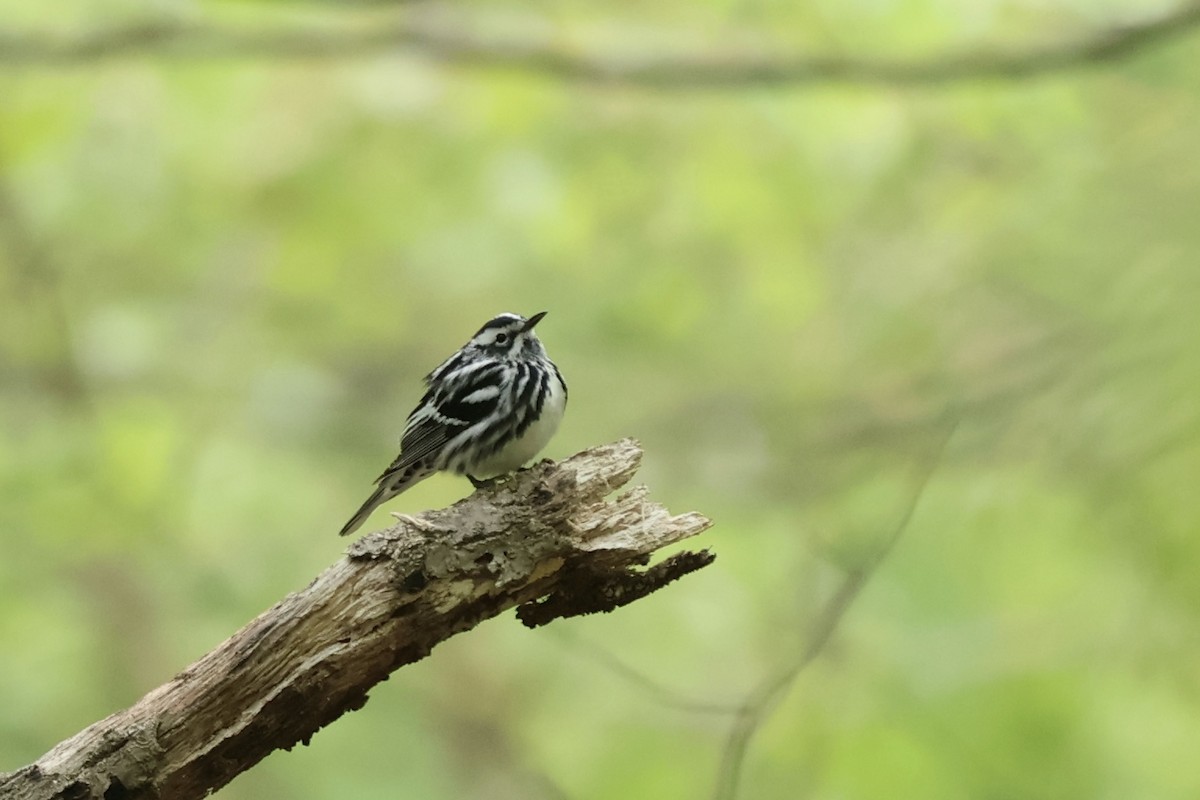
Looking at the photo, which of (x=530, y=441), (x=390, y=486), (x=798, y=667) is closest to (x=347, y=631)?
(x=530, y=441)

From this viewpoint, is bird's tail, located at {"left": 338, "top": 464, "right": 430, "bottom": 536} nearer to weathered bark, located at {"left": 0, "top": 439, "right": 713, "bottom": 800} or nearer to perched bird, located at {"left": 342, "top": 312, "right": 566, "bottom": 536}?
perched bird, located at {"left": 342, "top": 312, "right": 566, "bottom": 536}

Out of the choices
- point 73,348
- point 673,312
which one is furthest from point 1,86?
point 673,312

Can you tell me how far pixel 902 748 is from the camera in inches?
180

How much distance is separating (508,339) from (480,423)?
0.48 m

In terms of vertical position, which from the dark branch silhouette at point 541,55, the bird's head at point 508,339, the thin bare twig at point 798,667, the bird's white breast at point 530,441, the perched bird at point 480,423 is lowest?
the thin bare twig at point 798,667

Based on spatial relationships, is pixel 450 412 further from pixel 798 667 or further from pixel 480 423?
pixel 798 667

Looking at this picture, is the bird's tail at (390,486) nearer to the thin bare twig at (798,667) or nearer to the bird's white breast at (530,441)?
the bird's white breast at (530,441)

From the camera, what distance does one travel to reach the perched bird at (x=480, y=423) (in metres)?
3.43

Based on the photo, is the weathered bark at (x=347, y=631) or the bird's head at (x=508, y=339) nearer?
the weathered bark at (x=347, y=631)

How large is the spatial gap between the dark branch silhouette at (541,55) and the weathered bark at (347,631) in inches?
155

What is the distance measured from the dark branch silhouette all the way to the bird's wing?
287cm

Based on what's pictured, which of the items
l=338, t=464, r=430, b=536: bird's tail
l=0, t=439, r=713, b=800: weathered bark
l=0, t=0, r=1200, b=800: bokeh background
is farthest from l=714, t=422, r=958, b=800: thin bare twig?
l=0, t=439, r=713, b=800: weathered bark

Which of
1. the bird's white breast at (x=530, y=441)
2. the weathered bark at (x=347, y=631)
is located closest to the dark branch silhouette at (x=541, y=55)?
the bird's white breast at (x=530, y=441)

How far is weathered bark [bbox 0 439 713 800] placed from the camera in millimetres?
2297
